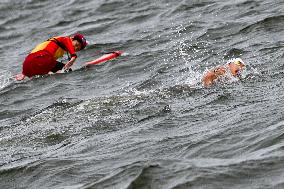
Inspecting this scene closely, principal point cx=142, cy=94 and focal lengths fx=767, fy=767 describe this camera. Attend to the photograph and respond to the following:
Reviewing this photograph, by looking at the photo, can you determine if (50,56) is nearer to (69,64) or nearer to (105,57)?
(69,64)

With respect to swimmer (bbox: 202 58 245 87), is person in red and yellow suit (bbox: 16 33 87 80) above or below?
below

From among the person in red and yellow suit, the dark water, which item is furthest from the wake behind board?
the person in red and yellow suit

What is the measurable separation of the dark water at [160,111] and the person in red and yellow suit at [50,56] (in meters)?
0.25

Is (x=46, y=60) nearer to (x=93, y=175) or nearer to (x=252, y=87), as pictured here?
(x=252, y=87)

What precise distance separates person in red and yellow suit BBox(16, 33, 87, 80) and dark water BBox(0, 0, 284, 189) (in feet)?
0.83

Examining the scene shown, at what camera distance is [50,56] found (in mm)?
15180

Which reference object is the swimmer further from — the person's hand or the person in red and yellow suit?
the person in red and yellow suit

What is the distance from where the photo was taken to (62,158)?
8.86 meters

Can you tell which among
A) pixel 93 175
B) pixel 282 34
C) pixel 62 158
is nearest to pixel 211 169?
pixel 93 175

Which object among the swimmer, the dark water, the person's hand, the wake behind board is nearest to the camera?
the dark water

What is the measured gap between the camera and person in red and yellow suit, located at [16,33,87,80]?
1501 cm

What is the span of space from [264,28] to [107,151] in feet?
25.0

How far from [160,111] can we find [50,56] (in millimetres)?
5432

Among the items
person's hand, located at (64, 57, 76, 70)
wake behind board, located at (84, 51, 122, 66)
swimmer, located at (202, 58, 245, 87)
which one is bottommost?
wake behind board, located at (84, 51, 122, 66)
